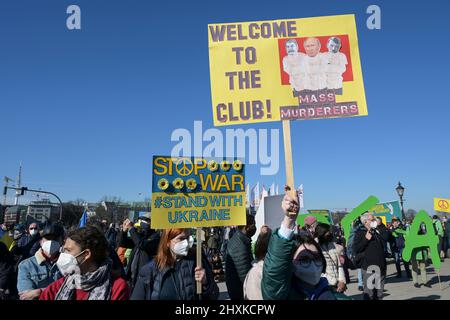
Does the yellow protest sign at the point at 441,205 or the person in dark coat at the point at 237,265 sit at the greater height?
the yellow protest sign at the point at 441,205

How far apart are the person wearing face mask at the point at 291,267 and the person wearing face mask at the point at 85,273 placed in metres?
1.22

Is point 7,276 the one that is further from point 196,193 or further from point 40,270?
point 196,193

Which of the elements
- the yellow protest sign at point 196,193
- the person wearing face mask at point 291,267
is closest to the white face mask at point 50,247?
the yellow protest sign at point 196,193

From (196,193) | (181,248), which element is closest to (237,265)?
(181,248)

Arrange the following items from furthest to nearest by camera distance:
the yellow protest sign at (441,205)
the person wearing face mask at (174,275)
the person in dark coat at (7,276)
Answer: the yellow protest sign at (441,205) → the person in dark coat at (7,276) → the person wearing face mask at (174,275)

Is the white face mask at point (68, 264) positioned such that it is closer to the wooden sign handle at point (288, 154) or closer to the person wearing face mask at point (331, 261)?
the wooden sign handle at point (288, 154)

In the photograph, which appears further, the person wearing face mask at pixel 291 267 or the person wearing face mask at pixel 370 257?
the person wearing face mask at pixel 370 257

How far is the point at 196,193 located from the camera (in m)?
3.88

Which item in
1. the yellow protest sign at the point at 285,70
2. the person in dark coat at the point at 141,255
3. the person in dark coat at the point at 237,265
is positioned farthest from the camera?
the person in dark coat at the point at 141,255

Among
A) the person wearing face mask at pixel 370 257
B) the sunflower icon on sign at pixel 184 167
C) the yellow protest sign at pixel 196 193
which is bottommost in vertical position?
the person wearing face mask at pixel 370 257

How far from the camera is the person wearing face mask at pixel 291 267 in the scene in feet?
6.75
